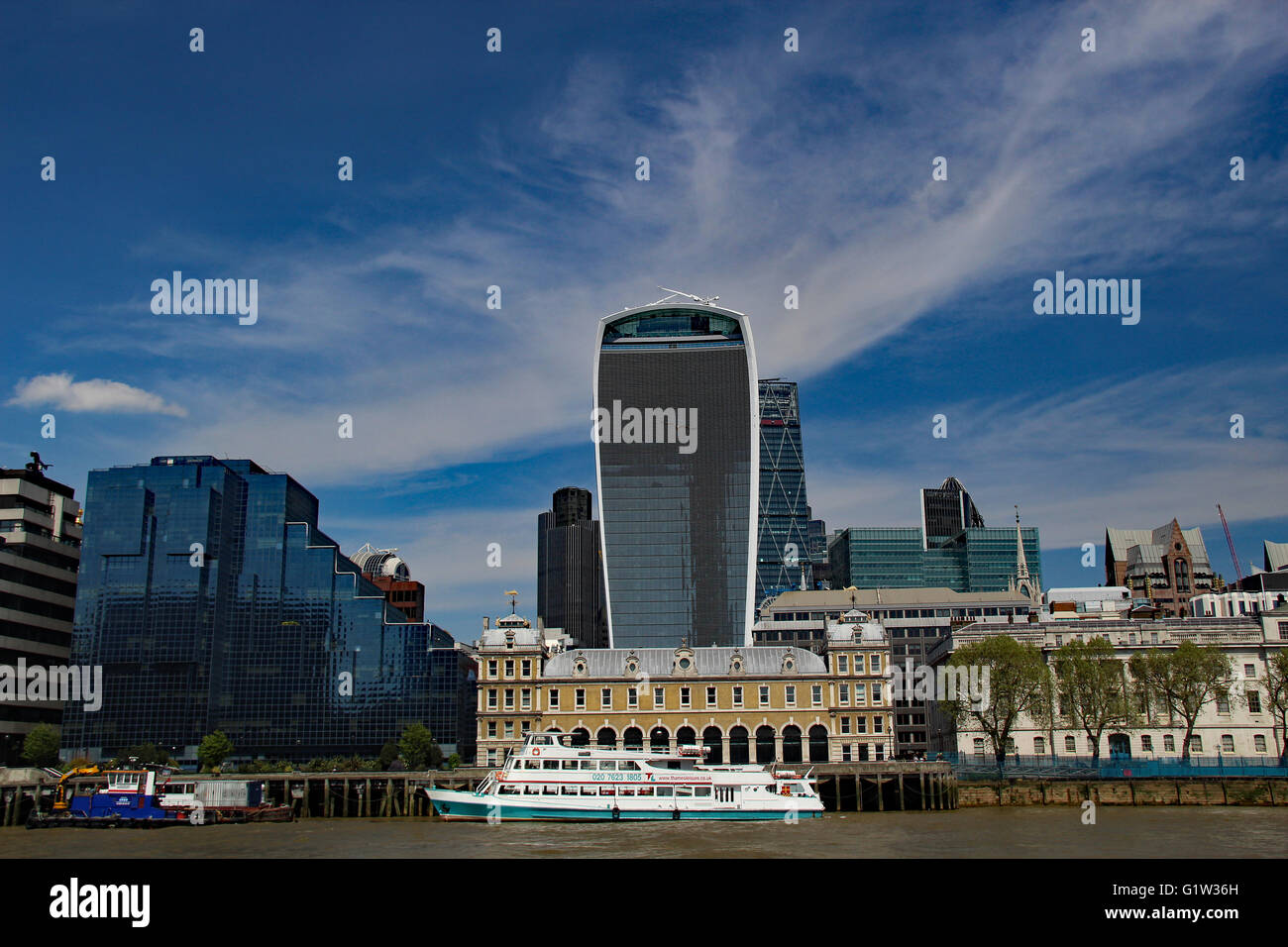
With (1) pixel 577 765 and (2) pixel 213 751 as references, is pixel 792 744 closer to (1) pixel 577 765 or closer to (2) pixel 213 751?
(1) pixel 577 765

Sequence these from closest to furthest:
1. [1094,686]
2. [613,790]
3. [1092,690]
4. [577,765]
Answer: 1. [613,790]
2. [577,765]
3. [1094,686]
4. [1092,690]

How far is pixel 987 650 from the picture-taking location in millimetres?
105750

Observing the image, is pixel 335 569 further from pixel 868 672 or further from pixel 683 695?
pixel 868 672

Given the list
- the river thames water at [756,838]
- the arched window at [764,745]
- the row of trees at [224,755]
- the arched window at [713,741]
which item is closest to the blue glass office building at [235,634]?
the row of trees at [224,755]

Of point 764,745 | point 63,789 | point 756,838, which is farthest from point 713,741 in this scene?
point 63,789

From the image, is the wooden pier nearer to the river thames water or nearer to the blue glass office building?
the river thames water

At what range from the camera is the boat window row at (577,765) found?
89.1 meters

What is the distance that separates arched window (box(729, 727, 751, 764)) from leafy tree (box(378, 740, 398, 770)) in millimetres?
51266

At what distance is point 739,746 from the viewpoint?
12794 centimetres

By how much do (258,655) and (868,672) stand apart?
102 metres

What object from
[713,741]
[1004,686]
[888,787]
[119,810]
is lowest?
[888,787]

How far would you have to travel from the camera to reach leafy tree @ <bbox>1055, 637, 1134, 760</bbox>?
344ft

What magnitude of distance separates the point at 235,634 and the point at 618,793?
11123 centimetres
